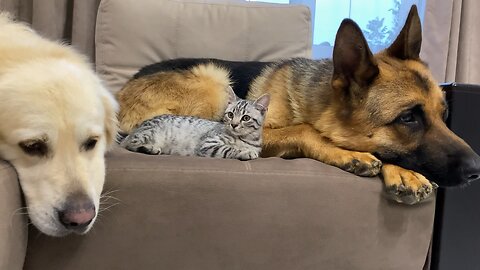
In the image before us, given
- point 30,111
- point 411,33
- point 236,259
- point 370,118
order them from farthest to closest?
point 411,33 → point 370,118 → point 236,259 → point 30,111

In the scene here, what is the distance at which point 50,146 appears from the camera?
119cm

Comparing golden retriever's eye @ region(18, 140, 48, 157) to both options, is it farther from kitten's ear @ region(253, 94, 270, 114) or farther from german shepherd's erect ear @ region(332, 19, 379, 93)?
german shepherd's erect ear @ region(332, 19, 379, 93)

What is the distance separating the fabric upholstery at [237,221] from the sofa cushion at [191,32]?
44.0 inches

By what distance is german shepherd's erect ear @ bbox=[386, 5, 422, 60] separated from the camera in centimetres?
174

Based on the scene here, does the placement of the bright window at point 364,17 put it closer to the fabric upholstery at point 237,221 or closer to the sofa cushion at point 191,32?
the sofa cushion at point 191,32

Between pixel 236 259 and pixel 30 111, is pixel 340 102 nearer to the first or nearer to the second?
pixel 236 259

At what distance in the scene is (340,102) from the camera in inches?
69.5

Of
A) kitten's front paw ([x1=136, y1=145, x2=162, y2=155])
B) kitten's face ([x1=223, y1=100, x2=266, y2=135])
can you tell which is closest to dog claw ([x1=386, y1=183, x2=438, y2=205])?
kitten's face ([x1=223, y1=100, x2=266, y2=135])

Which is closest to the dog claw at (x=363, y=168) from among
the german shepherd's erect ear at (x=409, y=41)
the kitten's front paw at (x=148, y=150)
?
the german shepherd's erect ear at (x=409, y=41)

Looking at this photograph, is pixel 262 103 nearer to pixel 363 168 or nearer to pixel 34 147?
pixel 363 168

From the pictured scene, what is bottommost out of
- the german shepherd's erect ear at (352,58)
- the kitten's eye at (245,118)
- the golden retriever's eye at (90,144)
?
the golden retriever's eye at (90,144)

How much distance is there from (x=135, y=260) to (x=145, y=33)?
1436 mm

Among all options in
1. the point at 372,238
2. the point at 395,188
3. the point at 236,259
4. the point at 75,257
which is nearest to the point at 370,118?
the point at 395,188

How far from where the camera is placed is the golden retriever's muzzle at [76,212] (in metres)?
1.16
